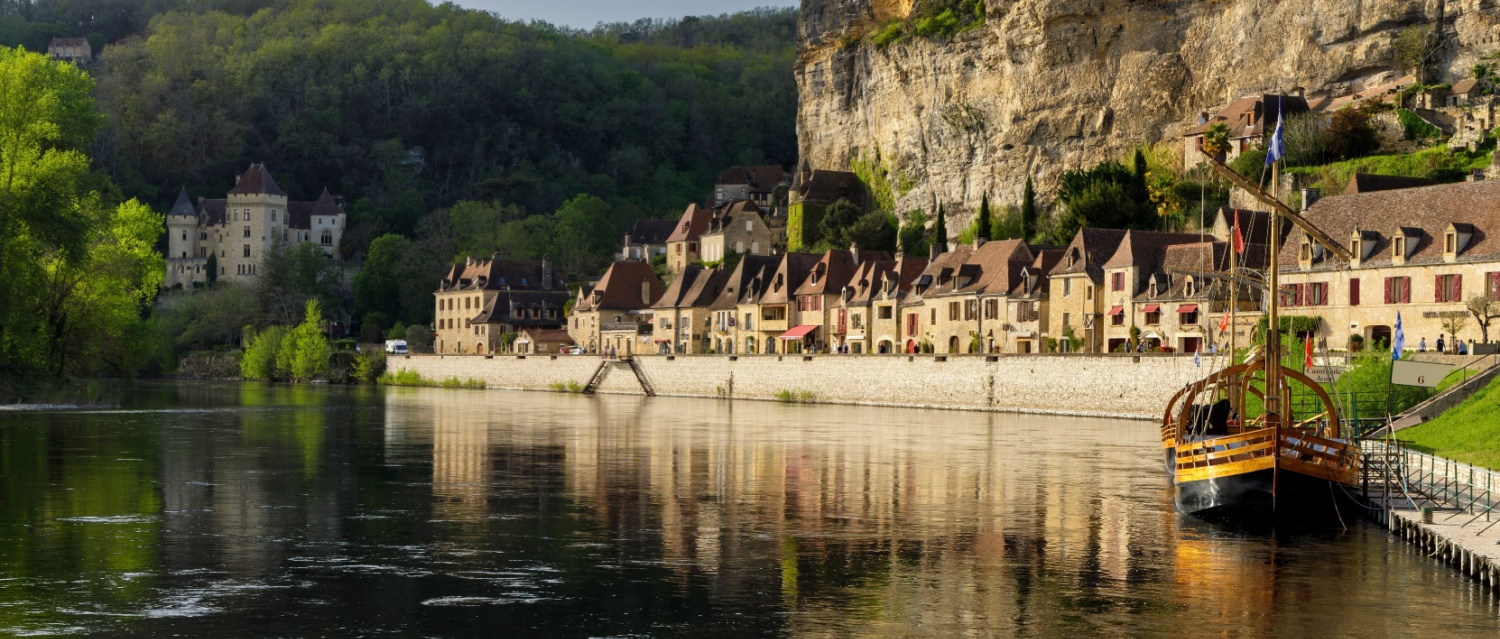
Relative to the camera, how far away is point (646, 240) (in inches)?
5389

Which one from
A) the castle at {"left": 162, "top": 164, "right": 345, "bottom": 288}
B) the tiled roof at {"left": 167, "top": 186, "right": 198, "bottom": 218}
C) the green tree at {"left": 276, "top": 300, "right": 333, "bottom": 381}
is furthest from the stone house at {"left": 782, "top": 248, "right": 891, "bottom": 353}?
the tiled roof at {"left": 167, "top": 186, "right": 198, "bottom": 218}

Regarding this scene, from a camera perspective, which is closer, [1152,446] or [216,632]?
[216,632]

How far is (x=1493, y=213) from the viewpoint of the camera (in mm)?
52750

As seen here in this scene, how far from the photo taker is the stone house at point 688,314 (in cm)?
9650

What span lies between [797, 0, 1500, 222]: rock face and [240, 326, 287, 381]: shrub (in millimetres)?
41150

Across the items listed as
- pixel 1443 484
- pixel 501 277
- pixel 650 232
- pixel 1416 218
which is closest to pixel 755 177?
pixel 650 232

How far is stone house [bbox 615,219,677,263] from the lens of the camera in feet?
445

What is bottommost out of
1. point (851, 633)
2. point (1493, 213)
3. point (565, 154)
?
point (851, 633)

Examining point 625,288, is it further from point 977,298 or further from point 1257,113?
point 1257,113

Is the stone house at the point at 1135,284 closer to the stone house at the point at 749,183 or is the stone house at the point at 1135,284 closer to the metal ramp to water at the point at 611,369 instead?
the metal ramp to water at the point at 611,369

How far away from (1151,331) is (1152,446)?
→ 2053 cm

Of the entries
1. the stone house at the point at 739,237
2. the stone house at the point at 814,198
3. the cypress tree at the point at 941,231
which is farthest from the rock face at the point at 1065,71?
the stone house at the point at 739,237

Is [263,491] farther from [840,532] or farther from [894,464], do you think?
[894,464]

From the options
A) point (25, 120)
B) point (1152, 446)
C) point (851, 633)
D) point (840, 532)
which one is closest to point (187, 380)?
point (25, 120)
